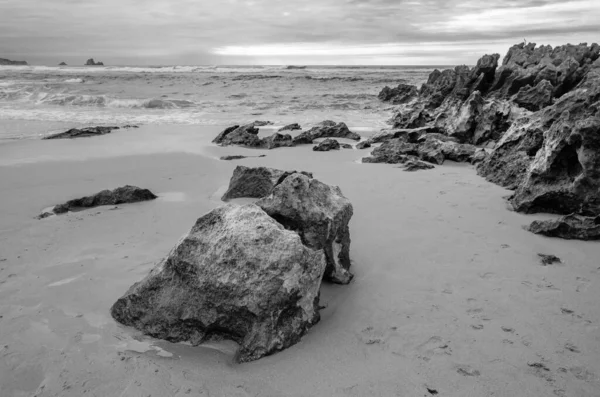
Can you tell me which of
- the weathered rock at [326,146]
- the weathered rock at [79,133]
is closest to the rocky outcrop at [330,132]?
the weathered rock at [326,146]

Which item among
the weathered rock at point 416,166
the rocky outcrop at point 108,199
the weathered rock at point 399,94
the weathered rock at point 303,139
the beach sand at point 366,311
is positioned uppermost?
the weathered rock at point 399,94

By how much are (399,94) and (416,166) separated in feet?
64.1

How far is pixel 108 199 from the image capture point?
5914 mm

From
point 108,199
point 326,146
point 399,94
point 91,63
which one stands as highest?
point 91,63

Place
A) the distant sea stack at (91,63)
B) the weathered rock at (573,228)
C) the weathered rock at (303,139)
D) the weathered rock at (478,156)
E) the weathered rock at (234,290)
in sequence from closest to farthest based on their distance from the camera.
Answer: the weathered rock at (234,290), the weathered rock at (573,228), the weathered rock at (478,156), the weathered rock at (303,139), the distant sea stack at (91,63)

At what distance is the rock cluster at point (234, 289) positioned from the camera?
9.33ft

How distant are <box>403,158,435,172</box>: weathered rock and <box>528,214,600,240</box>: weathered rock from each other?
3346mm

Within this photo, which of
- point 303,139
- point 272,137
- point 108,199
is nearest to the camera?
point 108,199

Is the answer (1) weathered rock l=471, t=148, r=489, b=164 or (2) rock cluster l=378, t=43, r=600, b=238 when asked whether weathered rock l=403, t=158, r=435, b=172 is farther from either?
(1) weathered rock l=471, t=148, r=489, b=164

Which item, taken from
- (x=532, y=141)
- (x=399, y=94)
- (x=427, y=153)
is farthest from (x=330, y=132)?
(x=399, y=94)

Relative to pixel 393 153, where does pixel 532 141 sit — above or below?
above

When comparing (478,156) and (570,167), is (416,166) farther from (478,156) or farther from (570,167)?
(570,167)

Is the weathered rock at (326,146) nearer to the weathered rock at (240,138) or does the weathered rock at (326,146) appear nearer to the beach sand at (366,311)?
the weathered rock at (240,138)

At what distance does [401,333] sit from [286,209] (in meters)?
1.29
